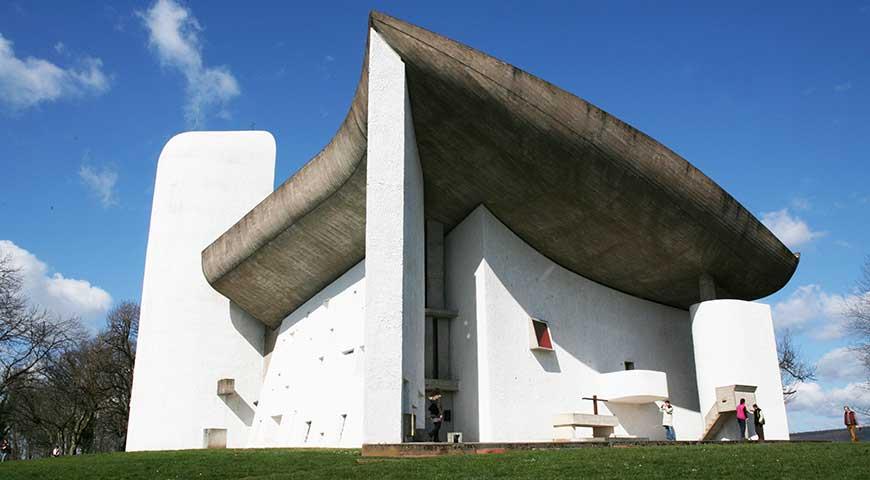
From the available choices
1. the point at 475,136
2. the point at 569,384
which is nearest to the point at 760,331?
the point at 569,384

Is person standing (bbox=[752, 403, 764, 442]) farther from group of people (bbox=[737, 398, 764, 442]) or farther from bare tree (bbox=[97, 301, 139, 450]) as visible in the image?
bare tree (bbox=[97, 301, 139, 450])

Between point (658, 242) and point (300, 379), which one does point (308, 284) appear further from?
point (658, 242)

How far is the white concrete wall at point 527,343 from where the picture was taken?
18.0m

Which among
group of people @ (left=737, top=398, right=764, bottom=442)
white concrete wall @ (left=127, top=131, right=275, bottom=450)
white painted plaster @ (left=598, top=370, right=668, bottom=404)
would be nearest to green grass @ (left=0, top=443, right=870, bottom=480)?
group of people @ (left=737, top=398, right=764, bottom=442)

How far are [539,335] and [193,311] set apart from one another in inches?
511

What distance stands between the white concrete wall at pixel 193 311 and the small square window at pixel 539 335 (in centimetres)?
1151

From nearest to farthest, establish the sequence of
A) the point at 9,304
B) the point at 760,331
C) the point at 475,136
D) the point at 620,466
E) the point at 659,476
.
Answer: the point at 659,476 → the point at 620,466 → the point at 475,136 → the point at 760,331 → the point at 9,304

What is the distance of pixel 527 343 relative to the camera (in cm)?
1878

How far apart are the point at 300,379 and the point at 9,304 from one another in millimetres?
11406

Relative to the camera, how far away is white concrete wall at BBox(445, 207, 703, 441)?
18.0m

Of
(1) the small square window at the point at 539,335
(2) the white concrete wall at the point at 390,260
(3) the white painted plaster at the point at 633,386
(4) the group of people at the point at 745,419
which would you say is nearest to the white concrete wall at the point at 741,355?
(3) the white painted plaster at the point at 633,386

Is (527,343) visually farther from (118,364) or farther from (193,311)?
(118,364)

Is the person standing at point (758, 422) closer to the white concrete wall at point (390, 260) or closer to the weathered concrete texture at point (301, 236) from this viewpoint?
the white concrete wall at point (390, 260)

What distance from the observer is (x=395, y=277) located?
13070 mm
